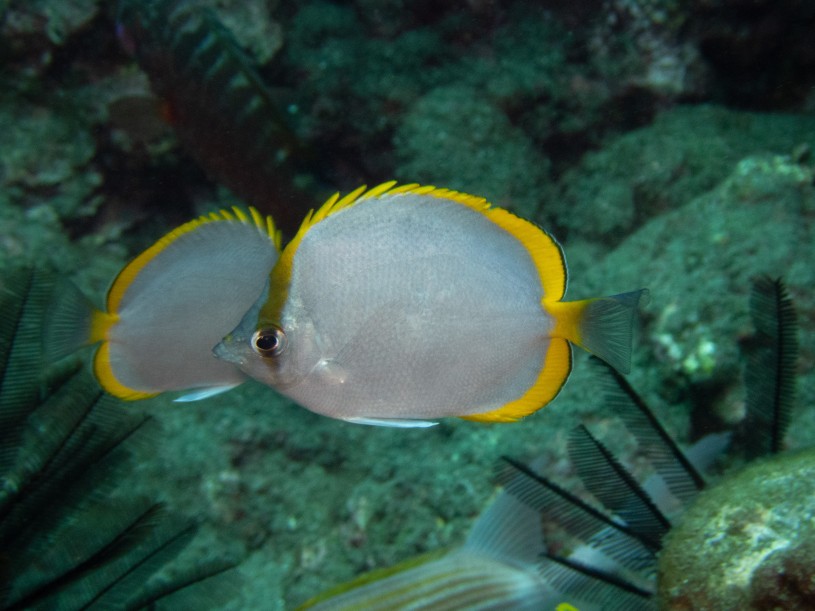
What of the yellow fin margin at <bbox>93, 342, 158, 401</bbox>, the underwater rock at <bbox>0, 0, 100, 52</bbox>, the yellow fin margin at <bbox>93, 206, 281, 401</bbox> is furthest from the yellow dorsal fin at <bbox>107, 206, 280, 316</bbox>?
the underwater rock at <bbox>0, 0, 100, 52</bbox>

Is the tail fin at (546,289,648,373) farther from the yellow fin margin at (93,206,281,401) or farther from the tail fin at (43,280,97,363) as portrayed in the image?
the tail fin at (43,280,97,363)

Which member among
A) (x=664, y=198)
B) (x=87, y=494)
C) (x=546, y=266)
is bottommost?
(x=664, y=198)

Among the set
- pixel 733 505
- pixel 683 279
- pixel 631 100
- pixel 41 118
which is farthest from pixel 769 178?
pixel 41 118

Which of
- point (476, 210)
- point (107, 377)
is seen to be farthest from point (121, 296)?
point (476, 210)

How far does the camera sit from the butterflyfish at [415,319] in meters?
1.72

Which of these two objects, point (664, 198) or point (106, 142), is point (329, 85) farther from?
point (664, 198)

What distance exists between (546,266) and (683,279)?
252 cm

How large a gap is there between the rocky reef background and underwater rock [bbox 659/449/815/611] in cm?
156

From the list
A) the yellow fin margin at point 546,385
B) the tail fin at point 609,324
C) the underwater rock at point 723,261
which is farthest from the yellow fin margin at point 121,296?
the underwater rock at point 723,261

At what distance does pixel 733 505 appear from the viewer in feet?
6.16

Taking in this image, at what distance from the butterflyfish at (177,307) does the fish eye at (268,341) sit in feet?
2.41

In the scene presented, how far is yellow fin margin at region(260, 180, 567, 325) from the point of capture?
5.65ft

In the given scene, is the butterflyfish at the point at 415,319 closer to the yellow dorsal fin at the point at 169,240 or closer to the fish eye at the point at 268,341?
the fish eye at the point at 268,341

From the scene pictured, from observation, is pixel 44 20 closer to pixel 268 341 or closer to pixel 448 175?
pixel 448 175
